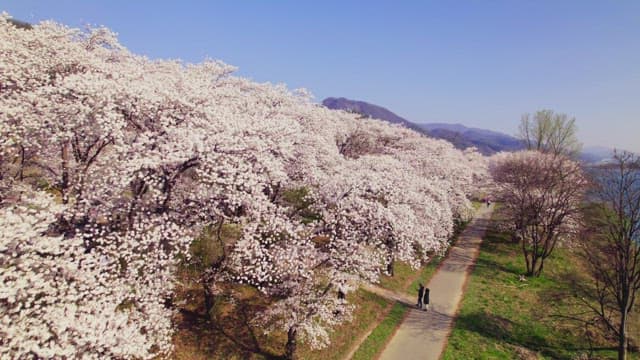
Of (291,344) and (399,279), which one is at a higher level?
(399,279)

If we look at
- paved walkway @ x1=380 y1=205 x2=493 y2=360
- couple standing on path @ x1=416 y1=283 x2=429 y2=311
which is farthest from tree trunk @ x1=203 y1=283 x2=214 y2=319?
couple standing on path @ x1=416 y1=283 x2=429 y2=311

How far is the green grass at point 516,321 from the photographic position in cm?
2083

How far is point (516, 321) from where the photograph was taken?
24.4 m

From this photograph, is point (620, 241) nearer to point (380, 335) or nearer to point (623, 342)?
point (623, 342)

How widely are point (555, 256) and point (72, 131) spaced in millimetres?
46950

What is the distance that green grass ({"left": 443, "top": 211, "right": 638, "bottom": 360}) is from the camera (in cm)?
2083

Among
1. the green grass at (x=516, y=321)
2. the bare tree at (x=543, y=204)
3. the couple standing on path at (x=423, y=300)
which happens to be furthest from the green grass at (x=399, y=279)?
the bare tree at (x=543, y=204)

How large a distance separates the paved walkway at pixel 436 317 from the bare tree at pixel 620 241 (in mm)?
8964

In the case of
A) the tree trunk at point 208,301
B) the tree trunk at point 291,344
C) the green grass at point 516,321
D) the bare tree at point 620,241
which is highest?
the bare tree at point 620,241

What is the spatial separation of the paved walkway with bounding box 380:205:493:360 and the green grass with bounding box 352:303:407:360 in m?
0.34

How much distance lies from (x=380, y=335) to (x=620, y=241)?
53.4 ft

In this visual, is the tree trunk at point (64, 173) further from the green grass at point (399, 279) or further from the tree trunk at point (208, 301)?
the green grass at point (399, 279)

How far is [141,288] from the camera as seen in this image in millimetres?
13492

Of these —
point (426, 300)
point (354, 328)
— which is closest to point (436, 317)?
point (426, 300)
